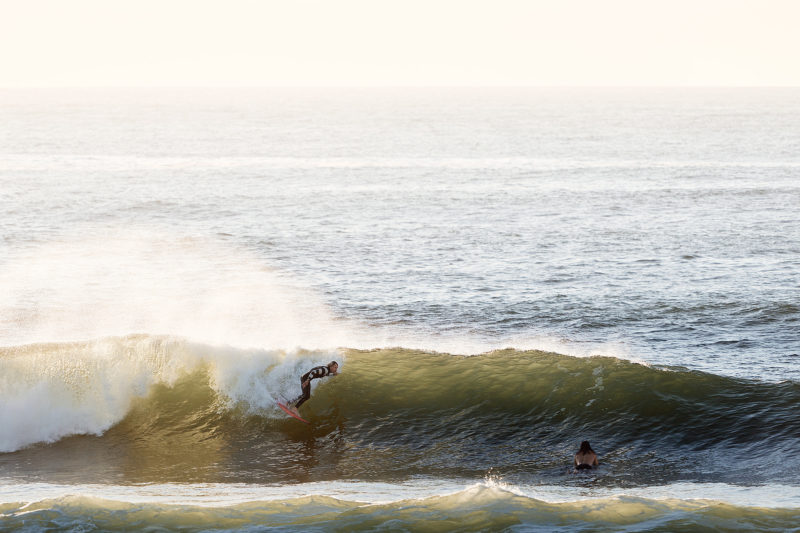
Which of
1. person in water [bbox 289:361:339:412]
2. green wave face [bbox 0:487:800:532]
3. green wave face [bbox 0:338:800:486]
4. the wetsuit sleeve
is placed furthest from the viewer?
person in water [bbox 289:361:339:412]

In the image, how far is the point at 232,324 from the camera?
32.8m

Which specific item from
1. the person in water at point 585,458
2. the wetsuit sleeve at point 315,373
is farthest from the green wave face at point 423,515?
the wetsuit sleeve at point 315,373

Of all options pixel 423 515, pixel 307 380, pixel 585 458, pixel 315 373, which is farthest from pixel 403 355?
pixel 423 515

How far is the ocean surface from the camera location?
56.4 feet

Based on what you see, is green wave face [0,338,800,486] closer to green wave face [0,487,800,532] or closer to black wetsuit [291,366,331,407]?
black wetsuit [291,366,331,407]

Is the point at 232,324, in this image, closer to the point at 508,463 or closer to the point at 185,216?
the point at 508,463

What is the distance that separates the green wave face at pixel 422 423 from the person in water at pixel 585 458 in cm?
27

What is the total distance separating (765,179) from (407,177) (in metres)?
27.6

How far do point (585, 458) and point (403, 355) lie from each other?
27.6 ft

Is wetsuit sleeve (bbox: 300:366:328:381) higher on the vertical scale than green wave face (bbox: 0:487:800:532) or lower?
higher

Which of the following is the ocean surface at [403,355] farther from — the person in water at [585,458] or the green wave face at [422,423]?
the person in water at [585,458]

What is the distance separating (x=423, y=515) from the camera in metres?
16.0

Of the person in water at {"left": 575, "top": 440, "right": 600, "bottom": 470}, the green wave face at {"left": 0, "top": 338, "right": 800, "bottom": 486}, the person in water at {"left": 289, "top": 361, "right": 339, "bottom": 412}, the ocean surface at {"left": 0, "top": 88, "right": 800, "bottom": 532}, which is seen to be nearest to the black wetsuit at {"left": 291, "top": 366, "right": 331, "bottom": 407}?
the person in water at {"left": 289, "top": 361, "right": 339, "bottom": 412}

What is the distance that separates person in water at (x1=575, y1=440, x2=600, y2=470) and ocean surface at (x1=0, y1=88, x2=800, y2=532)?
10.6 inches
